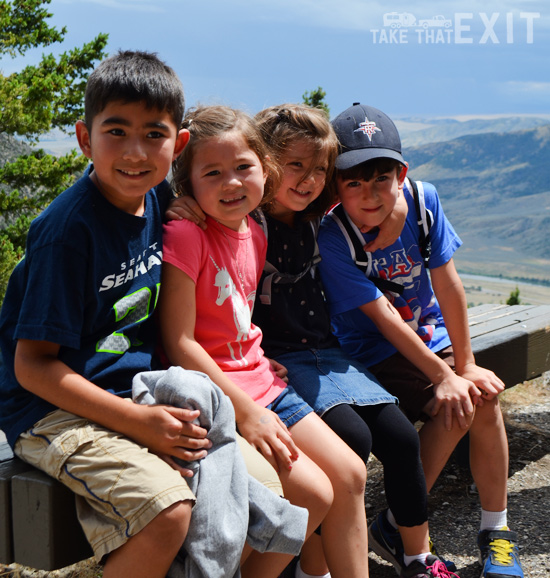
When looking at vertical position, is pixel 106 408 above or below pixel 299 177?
below

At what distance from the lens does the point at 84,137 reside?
2096 mm

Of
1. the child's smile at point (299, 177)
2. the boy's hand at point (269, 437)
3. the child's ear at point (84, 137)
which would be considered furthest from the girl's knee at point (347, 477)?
the child's ear at point (84, 137)

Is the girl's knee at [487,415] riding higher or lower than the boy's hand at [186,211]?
lower

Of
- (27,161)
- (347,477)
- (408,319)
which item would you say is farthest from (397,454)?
(27,161)

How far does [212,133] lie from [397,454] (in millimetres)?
1201

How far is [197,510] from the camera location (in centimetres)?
178

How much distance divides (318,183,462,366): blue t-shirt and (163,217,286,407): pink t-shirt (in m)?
0.40

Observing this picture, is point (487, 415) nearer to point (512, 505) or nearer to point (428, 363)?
point (428, 363)

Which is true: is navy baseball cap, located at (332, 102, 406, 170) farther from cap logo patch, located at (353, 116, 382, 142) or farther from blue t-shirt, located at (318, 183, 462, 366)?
blue t-shirt, located at (318, 183, 462, 366)

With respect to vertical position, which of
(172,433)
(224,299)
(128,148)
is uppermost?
(128,148)

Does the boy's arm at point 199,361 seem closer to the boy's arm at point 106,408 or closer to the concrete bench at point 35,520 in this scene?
the boy's arm at point 106,408

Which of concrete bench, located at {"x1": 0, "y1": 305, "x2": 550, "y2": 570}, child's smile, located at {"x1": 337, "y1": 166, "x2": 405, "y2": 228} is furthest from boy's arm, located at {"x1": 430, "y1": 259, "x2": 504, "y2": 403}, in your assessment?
concrete bench, located at {"x1": 0, "y1": 305, "x2": 550, "y2": 570}

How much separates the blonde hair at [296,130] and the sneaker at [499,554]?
4.92ft

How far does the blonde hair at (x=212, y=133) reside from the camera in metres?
2.32
